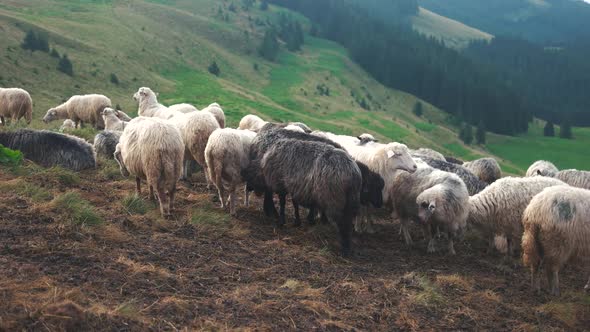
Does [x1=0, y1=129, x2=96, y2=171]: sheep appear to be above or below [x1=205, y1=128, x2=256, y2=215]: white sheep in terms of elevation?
below

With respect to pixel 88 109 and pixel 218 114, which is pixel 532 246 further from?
pixel 88 109

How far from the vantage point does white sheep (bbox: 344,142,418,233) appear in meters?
11.0

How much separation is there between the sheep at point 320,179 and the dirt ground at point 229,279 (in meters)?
0.67

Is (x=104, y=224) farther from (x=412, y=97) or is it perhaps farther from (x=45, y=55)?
(x=412, y=97)

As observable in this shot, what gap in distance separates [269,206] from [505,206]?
5.04 m

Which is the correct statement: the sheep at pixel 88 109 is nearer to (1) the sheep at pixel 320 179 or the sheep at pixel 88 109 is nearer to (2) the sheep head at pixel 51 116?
(2) the sheep head at pixel 51 116

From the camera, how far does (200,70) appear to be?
225ft

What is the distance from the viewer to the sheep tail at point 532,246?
26.7 ft

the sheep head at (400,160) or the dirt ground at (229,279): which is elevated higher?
the sheep head at (400,160)

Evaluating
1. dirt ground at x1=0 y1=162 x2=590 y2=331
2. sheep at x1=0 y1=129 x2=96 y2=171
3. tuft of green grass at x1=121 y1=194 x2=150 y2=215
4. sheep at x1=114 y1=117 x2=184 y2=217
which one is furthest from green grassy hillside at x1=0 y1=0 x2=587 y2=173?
dirt ground at x1=0 y1=162 x2=590 y2=331

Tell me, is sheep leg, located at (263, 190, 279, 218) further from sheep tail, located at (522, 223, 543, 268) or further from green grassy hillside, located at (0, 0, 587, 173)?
green grassy hillside, located at (0, 0, 587, 173)

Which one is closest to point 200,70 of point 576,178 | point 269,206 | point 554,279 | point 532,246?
point 576,178

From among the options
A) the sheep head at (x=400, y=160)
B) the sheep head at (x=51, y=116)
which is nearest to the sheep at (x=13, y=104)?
the sheep head at (x=51, y=116)

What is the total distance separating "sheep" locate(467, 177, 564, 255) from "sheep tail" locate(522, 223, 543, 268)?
6.54ft
